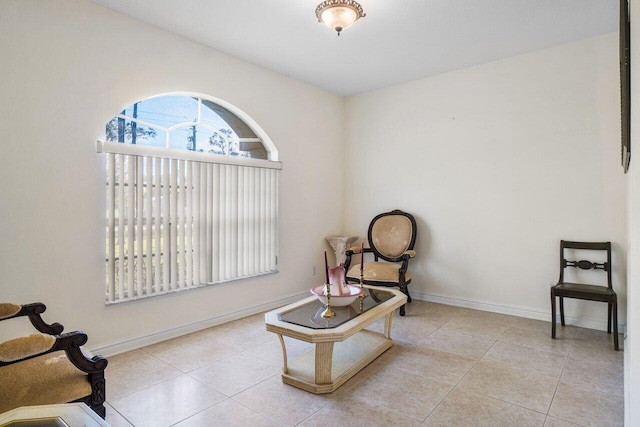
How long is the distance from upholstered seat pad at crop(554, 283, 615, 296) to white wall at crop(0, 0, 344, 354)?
3.20 meters

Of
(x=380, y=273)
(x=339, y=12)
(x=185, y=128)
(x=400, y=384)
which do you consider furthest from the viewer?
(x=380, y=273)

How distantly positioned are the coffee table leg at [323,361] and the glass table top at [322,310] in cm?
12

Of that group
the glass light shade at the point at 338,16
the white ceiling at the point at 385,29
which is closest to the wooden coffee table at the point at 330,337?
the glass light shade at the point at 338,16

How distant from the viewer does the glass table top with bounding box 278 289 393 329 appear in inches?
90.1

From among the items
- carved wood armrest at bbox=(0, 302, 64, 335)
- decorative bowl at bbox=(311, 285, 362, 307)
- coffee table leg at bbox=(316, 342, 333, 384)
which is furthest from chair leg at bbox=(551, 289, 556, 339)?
carved wood armrest at bbox=(0, 302, 64, 335)

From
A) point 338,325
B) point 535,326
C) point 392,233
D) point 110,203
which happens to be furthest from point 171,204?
point 535,326

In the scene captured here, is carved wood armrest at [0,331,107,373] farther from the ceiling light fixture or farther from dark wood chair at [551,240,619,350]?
dark wood chair at [551,240,619,350]

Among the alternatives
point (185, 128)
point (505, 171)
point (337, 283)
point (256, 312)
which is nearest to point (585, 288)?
point (505, 171)

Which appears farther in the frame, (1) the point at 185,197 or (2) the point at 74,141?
(1) the point at 185,197

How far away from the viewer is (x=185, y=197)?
3.23m

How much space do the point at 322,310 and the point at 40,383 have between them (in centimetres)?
163

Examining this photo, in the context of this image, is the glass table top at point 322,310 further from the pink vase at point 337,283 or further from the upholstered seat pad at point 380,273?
the upholstered seat pad at point 380,273

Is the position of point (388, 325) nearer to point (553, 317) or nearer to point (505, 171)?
point (553, 317)

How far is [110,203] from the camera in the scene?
2.76 meters
